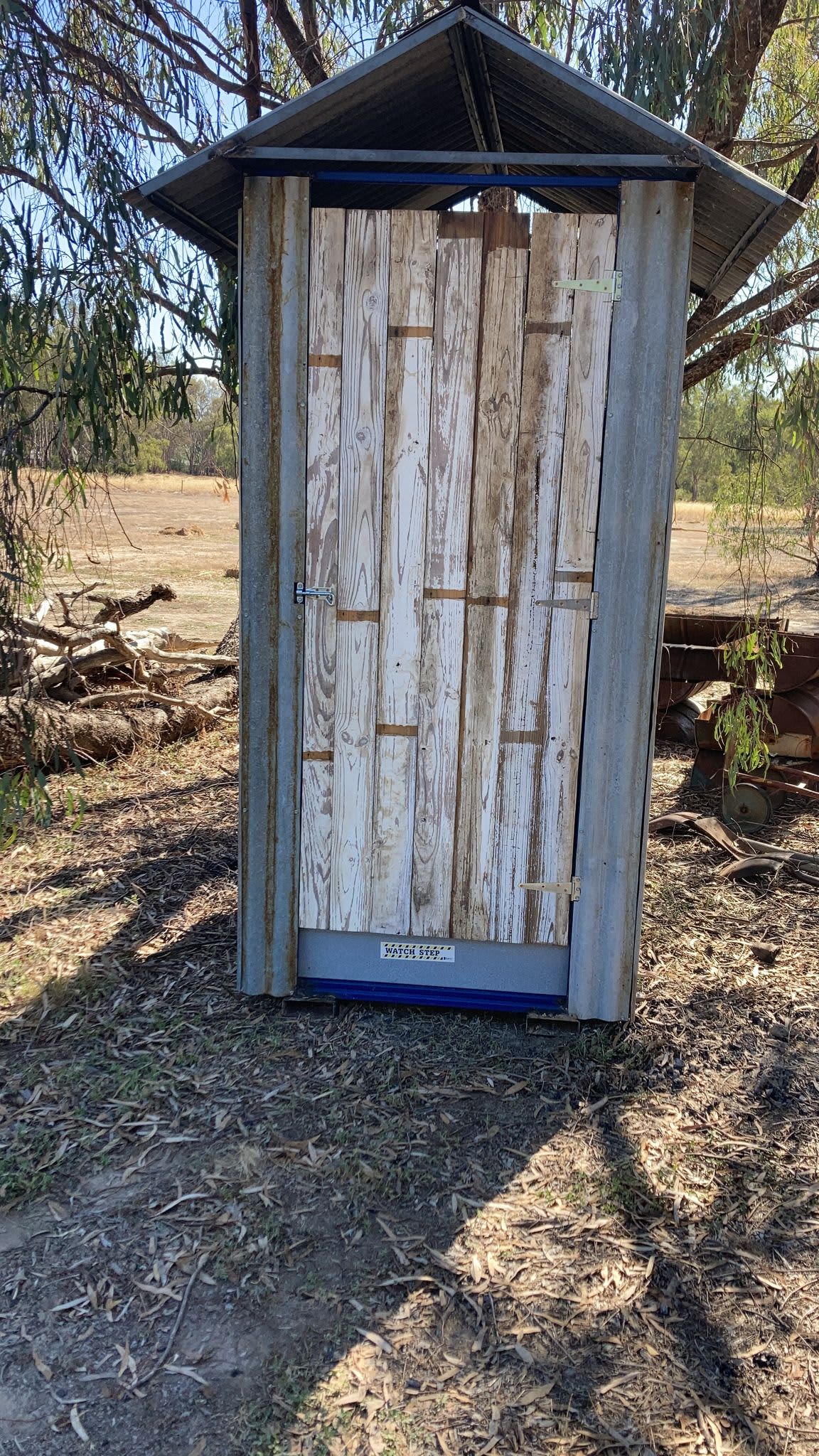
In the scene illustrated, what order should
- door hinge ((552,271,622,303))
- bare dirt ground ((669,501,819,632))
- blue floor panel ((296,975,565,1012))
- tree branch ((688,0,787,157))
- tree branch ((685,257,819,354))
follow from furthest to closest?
bare dirt ground ((669,501,819,632)) → tree branch ((685,257,819,354)) → tree branch ((688,0,787,157)) → blue floor panel ((296,975,565,1012)) → door hinge ((552,271,622,303))

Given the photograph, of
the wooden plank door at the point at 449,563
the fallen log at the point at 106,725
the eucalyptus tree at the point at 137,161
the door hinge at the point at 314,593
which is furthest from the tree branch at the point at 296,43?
the fallen log at the point at 106,725

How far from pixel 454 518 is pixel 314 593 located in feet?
1.76

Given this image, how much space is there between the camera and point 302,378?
144 inches

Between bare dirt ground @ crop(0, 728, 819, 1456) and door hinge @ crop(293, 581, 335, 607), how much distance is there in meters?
1.51

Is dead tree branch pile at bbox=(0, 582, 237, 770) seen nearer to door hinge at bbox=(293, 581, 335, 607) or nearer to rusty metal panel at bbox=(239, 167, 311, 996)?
rusty metal panel at bbox=(239, 167, 311, 996)

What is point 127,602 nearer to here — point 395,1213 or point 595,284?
point 595,284

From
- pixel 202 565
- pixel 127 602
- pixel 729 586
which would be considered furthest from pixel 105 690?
pixel 729 586

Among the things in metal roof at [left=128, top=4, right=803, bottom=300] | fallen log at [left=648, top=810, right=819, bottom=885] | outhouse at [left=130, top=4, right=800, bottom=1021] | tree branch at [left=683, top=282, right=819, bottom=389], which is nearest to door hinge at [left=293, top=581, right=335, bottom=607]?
outhouse at [left=130, top=4, right=800, bottom=1021]

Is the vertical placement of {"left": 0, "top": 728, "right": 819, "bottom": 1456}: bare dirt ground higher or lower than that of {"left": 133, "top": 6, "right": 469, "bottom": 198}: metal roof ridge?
lower

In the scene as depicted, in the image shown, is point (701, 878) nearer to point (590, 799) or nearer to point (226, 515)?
point (590, 799)

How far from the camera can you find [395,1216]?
304cm

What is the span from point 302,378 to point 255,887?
5.80ft

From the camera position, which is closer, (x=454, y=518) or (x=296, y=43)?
(x=454, y=518)

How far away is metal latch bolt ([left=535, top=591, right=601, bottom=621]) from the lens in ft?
12.1
